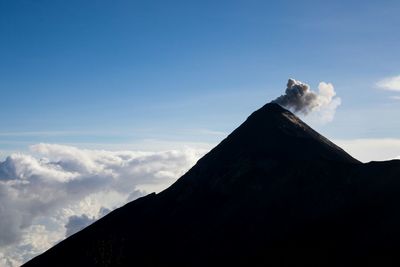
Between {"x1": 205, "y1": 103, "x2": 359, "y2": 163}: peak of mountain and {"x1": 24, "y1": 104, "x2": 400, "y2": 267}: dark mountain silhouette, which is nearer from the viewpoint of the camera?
{"x1": 24, "y1": 104, "x2": 400, "y2": 267}: dark mountain silhouette

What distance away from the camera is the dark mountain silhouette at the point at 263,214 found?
97.8 m

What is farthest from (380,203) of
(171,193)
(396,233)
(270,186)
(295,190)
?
(171,193)

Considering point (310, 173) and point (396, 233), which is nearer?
point (396, 233)

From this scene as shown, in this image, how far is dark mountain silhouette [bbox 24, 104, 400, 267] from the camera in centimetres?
9781

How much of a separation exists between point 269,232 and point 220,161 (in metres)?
43.5

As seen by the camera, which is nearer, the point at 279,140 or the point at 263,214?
the point at 263,214

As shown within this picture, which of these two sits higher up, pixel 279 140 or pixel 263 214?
pixel 279 140

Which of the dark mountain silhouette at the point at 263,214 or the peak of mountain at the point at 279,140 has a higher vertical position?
the peak of mountain at the point at 279,140

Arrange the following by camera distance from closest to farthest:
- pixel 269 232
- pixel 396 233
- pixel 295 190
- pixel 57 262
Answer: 1. pixel 396 233
2. pixel 269 232
3. pixel 295 190
4. pixel 57 262

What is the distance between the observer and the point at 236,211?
123m

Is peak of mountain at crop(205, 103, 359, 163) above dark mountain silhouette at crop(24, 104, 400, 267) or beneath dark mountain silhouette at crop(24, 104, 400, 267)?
above

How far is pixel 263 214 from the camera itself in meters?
117

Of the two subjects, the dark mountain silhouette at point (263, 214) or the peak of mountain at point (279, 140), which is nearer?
the dark mountain silhouette at point (263, 214)

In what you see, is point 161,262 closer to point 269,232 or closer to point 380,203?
point 269,232
